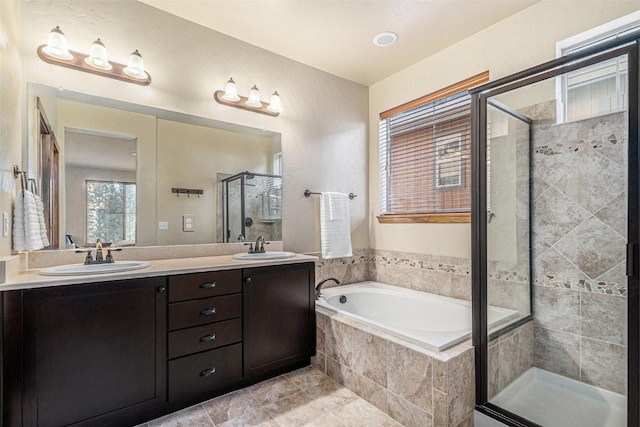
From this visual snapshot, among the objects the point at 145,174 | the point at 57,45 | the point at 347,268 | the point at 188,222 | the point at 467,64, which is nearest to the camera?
the point at 57,45

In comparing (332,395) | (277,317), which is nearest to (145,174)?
(277,317)

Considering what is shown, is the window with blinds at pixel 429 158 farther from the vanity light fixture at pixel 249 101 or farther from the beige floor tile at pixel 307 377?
the beige floor tile at pixel 307 377

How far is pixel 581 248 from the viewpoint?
192 cm

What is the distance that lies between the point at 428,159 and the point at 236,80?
6.13 ft

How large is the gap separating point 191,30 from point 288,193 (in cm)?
150

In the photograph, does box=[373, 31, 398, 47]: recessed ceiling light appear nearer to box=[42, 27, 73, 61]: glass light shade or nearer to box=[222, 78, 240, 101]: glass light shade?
box=[222, 78, 240, 101]: glass light shade

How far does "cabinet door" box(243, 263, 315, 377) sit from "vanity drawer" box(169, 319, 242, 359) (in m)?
0.08

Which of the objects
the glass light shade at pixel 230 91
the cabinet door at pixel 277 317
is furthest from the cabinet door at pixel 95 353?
the glass light shade at pixel 230 91

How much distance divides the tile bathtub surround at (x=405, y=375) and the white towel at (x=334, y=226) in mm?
897

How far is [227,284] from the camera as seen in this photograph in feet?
6.62

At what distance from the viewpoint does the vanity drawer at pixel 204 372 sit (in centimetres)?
183

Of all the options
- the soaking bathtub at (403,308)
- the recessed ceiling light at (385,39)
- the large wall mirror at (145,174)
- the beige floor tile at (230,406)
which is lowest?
the beige floor tile at (230,406)

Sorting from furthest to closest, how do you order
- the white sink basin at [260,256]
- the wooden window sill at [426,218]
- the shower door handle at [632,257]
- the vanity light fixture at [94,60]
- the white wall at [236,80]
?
the wooden window sill at [426,218] < the white sink basin at [260,256] < the white wall at [236,80] < the vanity light fixture at [94,60] < the shower door handle at [632,257]

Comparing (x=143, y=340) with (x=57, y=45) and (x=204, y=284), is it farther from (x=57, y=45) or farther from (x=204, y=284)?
(x=57, y=45)
